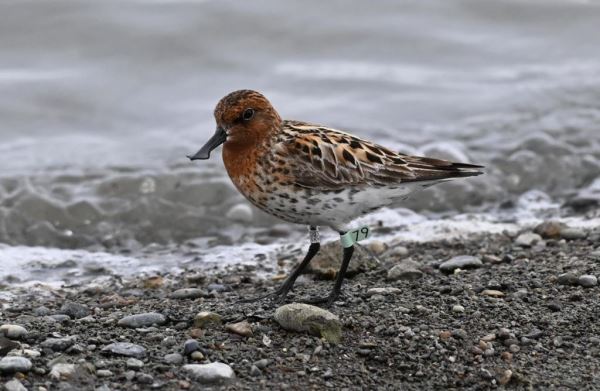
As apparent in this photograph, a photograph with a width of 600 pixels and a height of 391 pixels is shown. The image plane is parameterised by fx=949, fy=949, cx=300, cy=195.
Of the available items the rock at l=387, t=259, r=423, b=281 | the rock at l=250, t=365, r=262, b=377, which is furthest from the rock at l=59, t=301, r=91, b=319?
the rock at l=387, t=259, r=423, b=281

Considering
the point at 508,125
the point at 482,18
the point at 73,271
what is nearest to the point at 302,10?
the point at 482,18

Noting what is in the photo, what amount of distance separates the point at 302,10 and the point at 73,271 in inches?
305

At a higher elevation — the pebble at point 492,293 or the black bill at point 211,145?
the black bill at point 211,145

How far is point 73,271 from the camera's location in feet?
26.1

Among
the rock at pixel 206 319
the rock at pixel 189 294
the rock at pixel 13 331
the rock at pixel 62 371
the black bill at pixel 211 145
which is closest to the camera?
the rock at pixel 62 371

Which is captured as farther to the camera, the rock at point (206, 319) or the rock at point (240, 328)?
the rock at point (206, 319)

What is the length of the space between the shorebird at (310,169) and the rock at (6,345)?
1.57 metres

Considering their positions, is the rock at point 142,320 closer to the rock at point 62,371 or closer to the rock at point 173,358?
the rock at point 173,358

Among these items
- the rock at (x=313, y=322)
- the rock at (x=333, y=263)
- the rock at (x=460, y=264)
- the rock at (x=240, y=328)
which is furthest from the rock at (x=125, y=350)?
the rock at (x=460, y=264)

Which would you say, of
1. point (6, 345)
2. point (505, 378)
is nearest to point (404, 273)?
point (505, 378)

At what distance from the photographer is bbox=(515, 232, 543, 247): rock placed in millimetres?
7755

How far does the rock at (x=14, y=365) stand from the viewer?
479 centimetres

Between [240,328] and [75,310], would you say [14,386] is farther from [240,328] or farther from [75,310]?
[75,310]

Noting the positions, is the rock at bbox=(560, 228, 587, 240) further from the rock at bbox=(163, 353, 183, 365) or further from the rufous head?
the rock at bbox=(163, 353, 183, 365)
